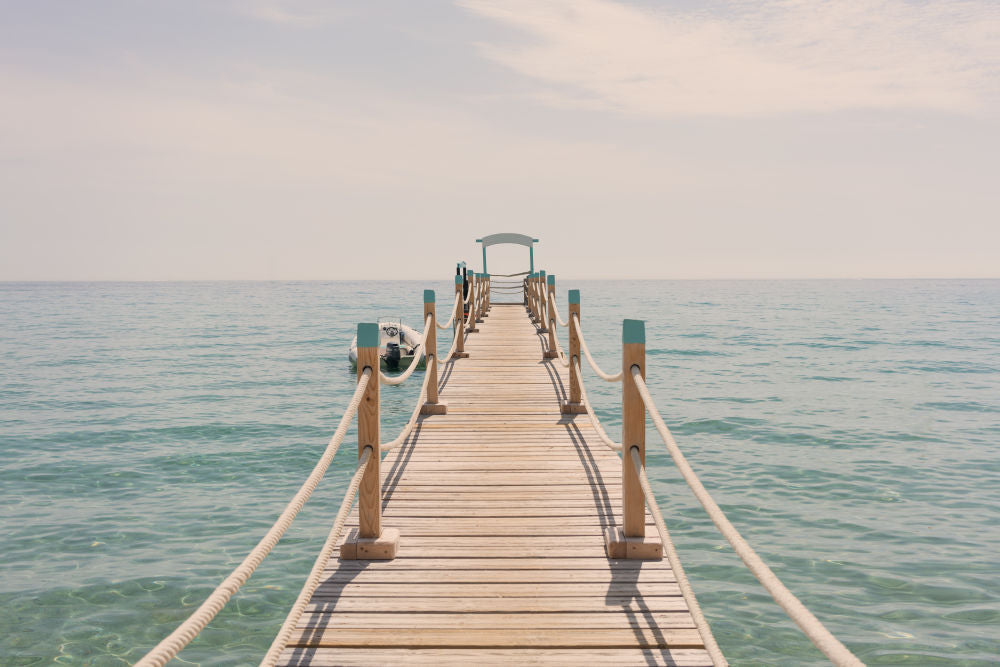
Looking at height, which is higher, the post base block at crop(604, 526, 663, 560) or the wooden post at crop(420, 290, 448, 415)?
the wooden post at crop(420, 290, 448, 415)

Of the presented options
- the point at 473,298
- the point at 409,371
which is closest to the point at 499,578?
the point at 409,371

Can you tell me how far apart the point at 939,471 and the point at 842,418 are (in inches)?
199

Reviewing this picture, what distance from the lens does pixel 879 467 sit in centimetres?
1217

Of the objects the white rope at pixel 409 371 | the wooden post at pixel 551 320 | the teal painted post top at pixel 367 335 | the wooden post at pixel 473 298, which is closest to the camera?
the teal painted post top at pixel 367 335

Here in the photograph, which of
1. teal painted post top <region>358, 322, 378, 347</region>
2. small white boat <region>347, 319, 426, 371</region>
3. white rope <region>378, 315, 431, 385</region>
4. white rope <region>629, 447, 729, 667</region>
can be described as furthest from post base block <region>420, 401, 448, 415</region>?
small white boat <region>347, 319, 426, 371</region>

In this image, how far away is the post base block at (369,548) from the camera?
459cm

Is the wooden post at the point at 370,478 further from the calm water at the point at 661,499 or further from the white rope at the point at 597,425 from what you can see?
the calm water at the point at 661,499

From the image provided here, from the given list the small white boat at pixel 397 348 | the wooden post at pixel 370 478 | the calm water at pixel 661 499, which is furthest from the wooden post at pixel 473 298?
the wooden post at pixel 370 478

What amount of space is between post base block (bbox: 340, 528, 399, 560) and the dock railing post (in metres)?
1.46

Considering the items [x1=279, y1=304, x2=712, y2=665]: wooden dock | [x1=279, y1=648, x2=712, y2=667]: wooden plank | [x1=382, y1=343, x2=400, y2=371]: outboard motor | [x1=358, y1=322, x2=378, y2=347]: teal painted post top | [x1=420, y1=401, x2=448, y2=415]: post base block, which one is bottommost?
[x1=382, y1=343, x2=400, y2=371]: outboard motor

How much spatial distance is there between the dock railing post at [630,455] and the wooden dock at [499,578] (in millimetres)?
99

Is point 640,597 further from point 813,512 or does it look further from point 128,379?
point 128,379

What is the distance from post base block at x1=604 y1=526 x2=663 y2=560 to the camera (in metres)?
4.54

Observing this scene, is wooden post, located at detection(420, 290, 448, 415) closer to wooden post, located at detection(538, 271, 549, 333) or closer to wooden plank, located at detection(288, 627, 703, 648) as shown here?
wooden plank, located at detection(288, 627, 703, 648)
